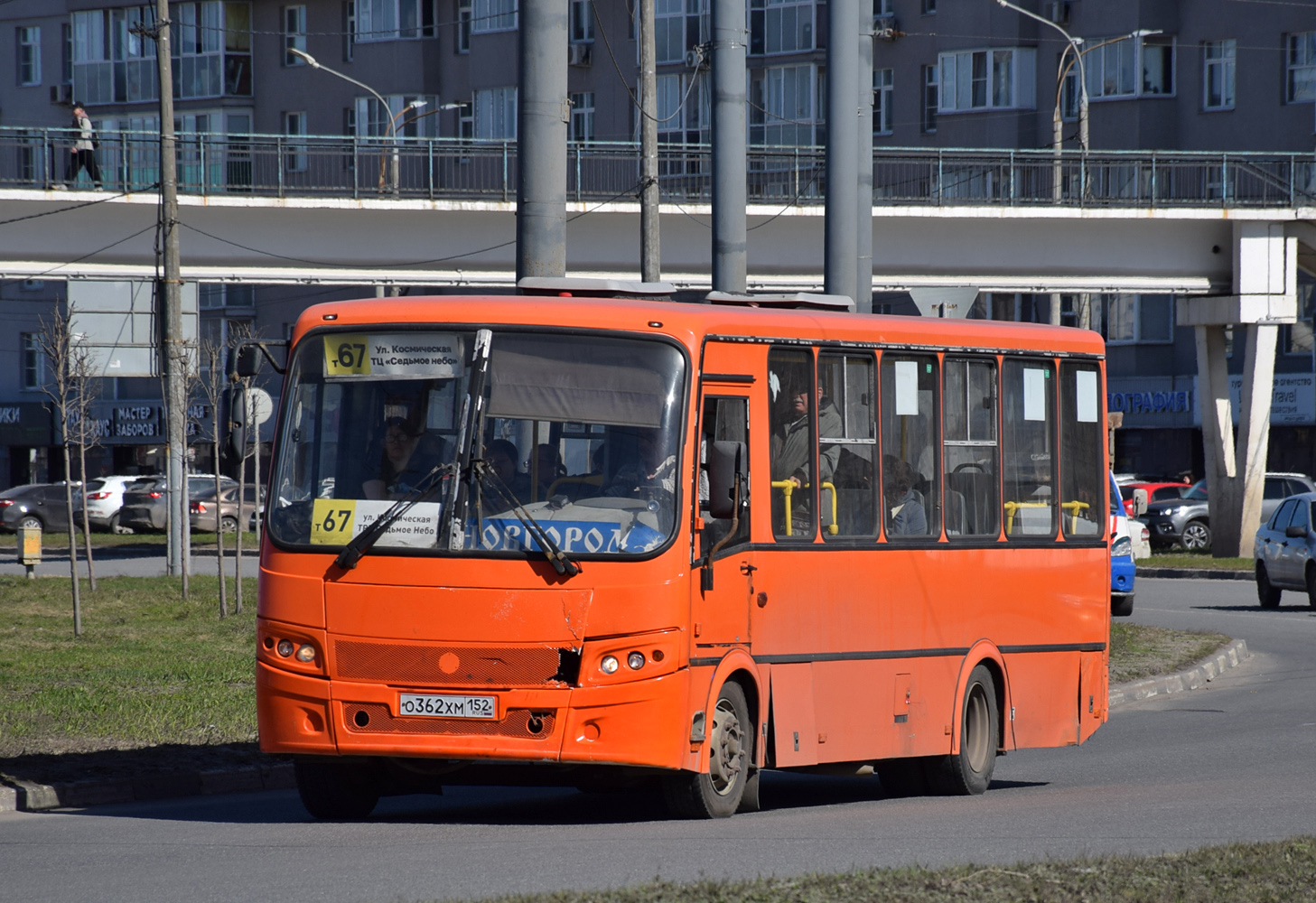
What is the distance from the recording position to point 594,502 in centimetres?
975

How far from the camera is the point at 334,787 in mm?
10359

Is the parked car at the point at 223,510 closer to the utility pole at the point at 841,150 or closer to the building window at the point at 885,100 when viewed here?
the building window at the point at 885,100

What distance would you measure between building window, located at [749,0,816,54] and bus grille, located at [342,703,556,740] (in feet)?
178

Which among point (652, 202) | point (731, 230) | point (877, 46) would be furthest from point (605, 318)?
point (877, 46)

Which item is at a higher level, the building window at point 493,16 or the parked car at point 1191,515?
the building window at point 493,16

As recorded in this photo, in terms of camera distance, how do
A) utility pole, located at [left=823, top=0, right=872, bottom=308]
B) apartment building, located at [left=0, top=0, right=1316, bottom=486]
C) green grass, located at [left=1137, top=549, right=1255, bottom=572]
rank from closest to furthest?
1. utility pole, located at [left=823, top=0, right=872, bottom=308]
2. green grass, located at [left=1137, top=549, right=1255, bottom=572]
3. apartment building, located at [left=0, top=0, right=1316, bottom=486]

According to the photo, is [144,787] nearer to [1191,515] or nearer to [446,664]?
[446,664]

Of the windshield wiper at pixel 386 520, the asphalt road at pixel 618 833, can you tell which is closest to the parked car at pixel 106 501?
the asphalt road at pixel 618 833

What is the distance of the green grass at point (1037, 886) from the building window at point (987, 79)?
55.0m

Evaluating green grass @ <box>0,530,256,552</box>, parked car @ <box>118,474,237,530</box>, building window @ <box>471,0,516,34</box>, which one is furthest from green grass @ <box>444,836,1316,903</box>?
building window @ <box>471,0,516,34</box>

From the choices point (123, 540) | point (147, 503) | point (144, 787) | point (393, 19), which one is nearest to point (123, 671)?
point (144, 787)

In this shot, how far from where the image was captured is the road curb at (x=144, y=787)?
11.0m

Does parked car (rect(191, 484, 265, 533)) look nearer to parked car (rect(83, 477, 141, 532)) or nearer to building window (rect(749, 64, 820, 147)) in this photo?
parked car (rect(83, 477, 141, 532))

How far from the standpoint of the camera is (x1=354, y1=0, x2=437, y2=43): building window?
6669cm
